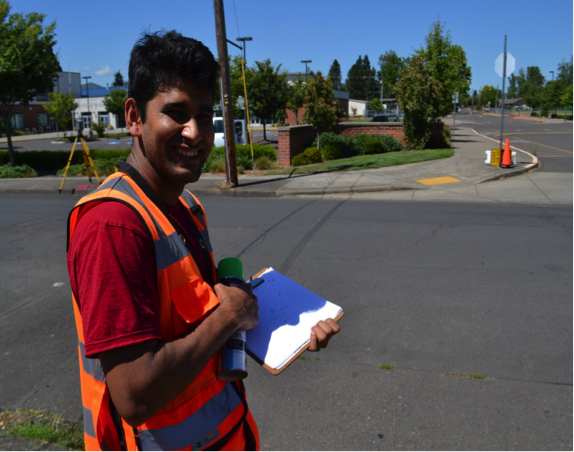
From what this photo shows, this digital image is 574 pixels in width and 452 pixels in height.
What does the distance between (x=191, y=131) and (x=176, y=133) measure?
0.15 feet

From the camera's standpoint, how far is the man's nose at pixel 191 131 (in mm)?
1452

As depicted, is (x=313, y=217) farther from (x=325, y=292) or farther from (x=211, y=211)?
(x=325, y=292)

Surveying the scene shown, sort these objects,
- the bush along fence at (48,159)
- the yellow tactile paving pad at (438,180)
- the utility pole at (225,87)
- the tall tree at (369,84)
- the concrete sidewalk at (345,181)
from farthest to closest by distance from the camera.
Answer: the tall tree at (369,84) < the bush along fence at (48,159) < the yellow tactile paving pad at (438,180) < the concrete sidewalk at (345,181) < the utility pole at (225,87)

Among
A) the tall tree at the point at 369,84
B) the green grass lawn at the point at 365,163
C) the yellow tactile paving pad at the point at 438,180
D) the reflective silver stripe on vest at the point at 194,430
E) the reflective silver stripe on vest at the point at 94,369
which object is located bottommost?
the yellow tactile paving pad at the point at 438,180

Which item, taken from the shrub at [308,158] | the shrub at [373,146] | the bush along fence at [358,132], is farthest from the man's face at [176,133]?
the shrub at [373,146]

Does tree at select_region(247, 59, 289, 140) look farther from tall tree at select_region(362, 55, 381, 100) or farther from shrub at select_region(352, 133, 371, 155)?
tall tree at select_region(362, 55, 381, 100)

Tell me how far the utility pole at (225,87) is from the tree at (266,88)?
19.1 m

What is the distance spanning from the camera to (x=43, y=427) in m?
3.03

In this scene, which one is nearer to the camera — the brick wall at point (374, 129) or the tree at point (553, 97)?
the brick wall at point (374, 129)

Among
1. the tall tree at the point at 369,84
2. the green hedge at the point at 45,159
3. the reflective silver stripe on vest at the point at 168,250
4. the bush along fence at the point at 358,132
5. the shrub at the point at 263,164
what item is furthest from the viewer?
the tall tree at the point at 369,84

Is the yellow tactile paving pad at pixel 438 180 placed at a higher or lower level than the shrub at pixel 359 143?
lower

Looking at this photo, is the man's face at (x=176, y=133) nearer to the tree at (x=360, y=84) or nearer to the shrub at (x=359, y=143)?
the shrub at (x=359, y=143)

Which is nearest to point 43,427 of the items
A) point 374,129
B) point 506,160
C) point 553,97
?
point 506,160

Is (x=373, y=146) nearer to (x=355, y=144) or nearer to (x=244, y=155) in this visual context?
(x=355, y=144)
